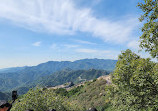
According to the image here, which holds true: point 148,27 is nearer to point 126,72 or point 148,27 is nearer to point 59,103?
point 126,72

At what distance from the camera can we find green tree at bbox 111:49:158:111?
1332cm

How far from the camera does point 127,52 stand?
60.5ft

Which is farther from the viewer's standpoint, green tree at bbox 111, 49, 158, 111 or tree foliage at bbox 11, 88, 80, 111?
tree foliage at bbox 11, 88, 80, 111

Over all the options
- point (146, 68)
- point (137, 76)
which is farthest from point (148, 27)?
point (137, 76)

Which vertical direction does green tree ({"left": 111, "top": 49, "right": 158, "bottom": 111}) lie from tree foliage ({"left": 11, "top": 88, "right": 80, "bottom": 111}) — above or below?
above

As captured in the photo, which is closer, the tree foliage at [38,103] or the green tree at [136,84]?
the green tree at [136,84]

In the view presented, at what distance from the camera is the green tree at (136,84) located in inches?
524

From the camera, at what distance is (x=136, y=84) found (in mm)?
14016

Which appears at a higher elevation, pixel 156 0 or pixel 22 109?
pixel 156 0

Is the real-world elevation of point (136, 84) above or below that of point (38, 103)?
above

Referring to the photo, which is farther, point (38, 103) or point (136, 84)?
point (38, 103)

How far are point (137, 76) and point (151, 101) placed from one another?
3779mm

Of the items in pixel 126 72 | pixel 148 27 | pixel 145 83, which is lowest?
pixel 145 83

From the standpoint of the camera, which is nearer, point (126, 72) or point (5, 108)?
point (5, 108)
